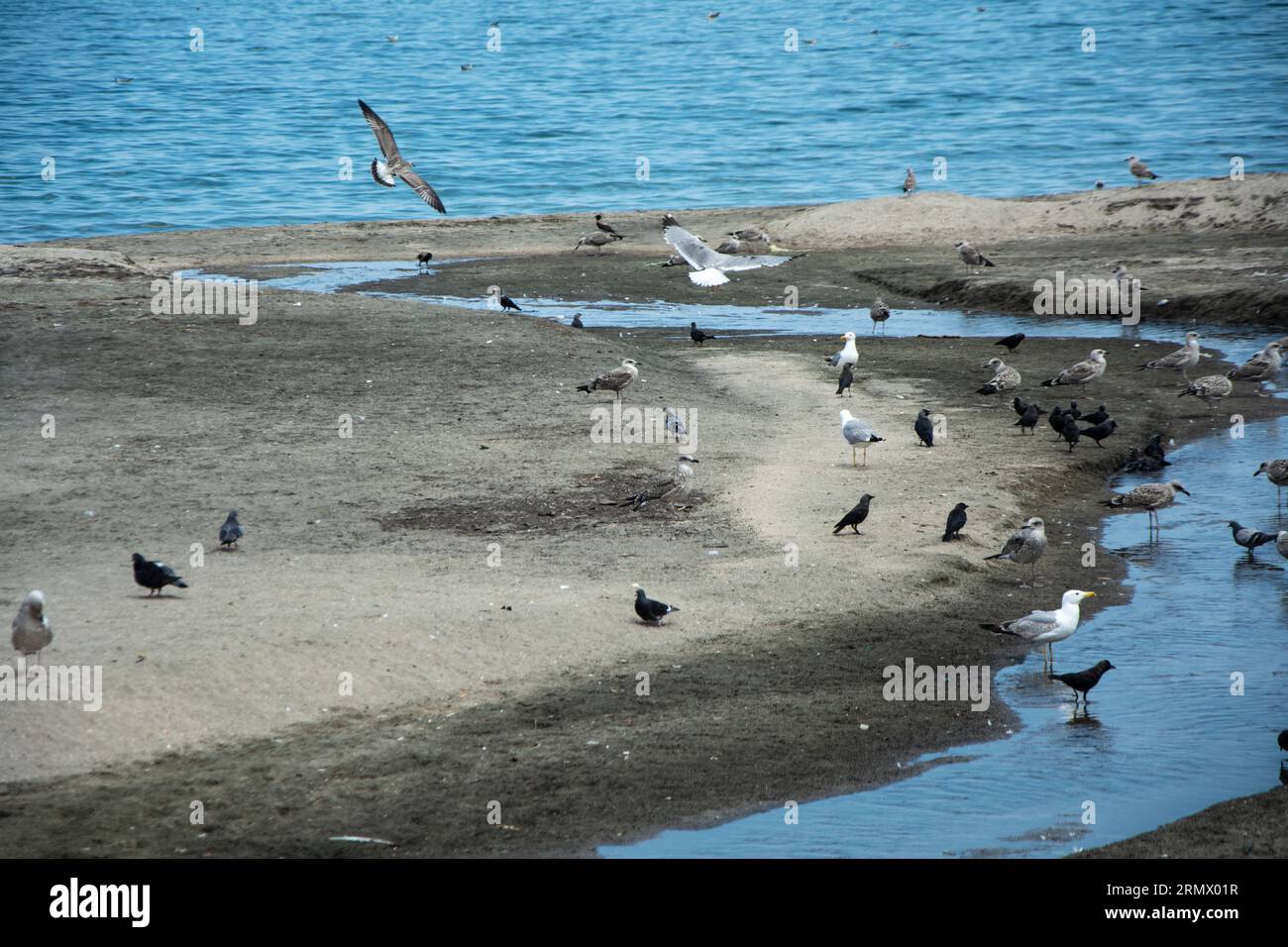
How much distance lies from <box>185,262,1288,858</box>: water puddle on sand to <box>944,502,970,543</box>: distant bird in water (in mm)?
1064

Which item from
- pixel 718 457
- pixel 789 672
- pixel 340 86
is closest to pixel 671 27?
pixel 340 86

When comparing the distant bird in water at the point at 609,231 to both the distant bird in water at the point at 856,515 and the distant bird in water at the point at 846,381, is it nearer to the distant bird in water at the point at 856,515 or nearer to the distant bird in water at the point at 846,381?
the distant bird in water at the point at 846,381

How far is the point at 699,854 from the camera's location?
8.62 metres

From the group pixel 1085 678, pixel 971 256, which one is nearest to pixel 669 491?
pixel 1085 678

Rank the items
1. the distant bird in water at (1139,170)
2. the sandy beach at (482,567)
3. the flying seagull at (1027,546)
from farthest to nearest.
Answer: the distant bird in water at (1139,170) → the flying seagull at (1027,546) → the sandy beach at (482,567)

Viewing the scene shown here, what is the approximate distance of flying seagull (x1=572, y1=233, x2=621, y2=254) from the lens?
116 ft

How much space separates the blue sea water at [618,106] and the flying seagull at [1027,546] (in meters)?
32.7

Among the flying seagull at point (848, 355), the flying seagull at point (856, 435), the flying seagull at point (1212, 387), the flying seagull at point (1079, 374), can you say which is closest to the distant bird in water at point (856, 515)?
the flying seagull at point (856, 435)

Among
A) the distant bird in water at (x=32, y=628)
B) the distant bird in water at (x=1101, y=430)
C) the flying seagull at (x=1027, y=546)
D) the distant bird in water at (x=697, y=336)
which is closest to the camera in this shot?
the distant bird in water at (x=32, y=628)

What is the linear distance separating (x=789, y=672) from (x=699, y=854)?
9.43 ft

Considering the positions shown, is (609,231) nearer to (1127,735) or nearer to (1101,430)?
(1101,430)

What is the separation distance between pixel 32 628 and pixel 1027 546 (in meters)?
A: 8.41

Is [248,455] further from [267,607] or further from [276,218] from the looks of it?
[276,218]

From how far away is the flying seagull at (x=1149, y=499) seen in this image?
15547 mm
